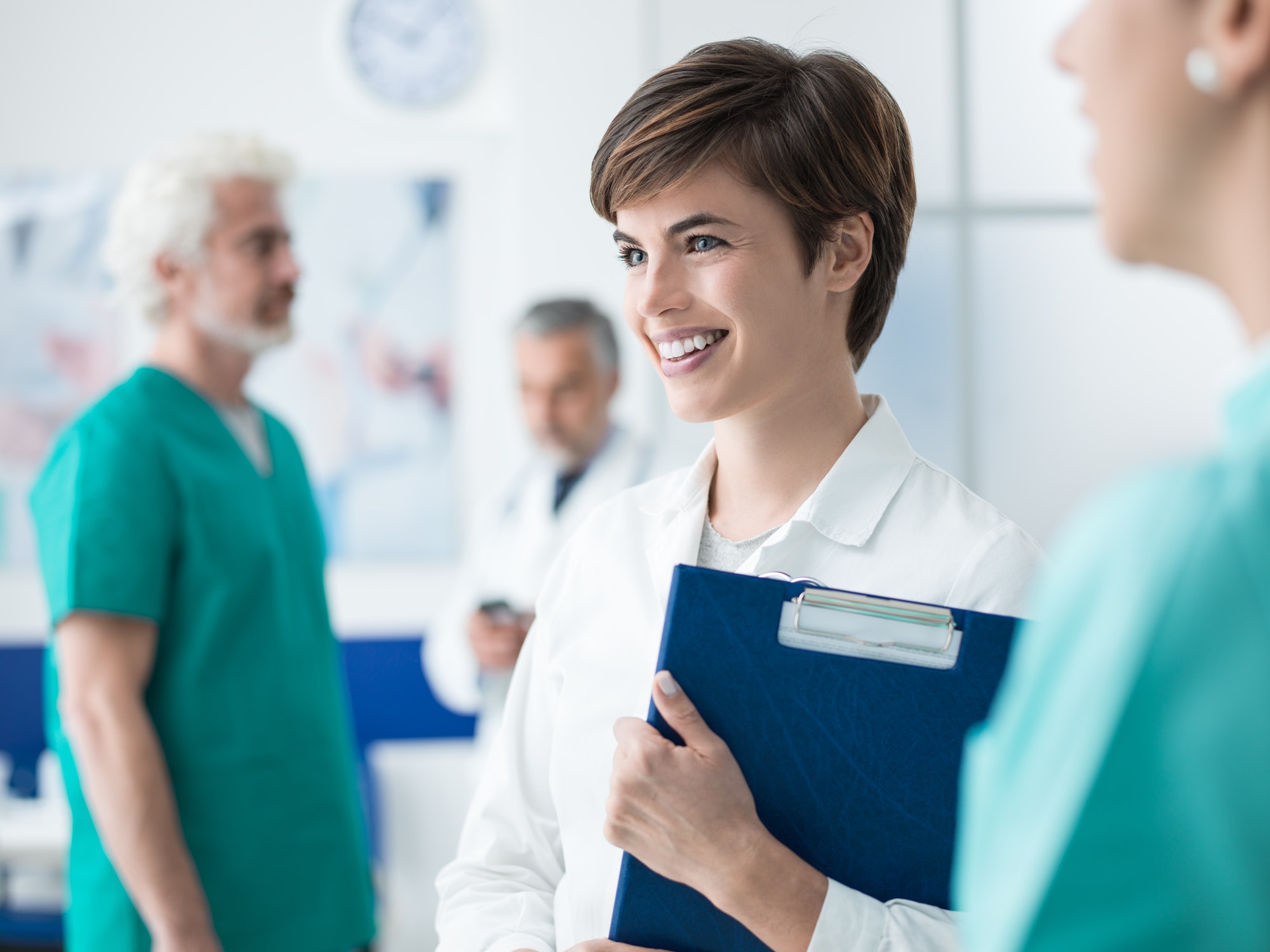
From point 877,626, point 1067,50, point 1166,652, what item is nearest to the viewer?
point 1166,652

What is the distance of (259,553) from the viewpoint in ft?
5.56

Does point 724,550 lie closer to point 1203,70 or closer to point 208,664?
point 1203,70

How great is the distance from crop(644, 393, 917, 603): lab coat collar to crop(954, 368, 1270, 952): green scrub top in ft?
1.69

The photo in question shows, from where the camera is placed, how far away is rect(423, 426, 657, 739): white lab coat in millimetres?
2465

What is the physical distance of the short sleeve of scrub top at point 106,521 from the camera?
4.95ft

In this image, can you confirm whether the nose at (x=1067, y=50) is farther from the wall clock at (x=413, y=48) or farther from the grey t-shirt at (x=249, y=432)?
the wall clock at (x=413, y=48)

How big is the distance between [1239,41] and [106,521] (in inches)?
59.4

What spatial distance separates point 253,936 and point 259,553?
58 cm

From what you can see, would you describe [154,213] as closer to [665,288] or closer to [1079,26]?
[665,288]

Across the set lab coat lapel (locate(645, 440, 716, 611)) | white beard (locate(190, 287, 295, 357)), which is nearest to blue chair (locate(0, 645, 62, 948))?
white beard (locate(190, 287, 295, 357))

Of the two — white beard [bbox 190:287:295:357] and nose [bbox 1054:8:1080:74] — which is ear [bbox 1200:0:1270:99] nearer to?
nose [bbox 1054:8:1080:74]

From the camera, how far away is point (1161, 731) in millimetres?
394

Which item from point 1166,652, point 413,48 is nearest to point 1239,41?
point 1166,652

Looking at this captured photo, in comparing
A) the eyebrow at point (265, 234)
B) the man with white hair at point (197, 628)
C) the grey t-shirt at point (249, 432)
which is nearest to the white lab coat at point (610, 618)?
the man with white hair at point (197, 628)
